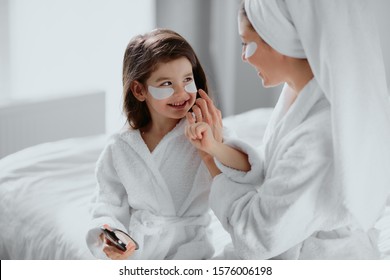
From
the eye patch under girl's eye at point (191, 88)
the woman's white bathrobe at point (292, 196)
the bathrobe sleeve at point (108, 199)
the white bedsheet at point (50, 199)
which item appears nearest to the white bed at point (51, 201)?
the white bedsheet at point (50, 199)

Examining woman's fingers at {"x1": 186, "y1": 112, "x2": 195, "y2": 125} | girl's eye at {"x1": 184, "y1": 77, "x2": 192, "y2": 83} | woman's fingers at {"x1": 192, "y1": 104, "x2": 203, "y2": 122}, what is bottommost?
woman's fingers at {"x1": 186, "y1": 112, "x2": 195, "y2": 125}

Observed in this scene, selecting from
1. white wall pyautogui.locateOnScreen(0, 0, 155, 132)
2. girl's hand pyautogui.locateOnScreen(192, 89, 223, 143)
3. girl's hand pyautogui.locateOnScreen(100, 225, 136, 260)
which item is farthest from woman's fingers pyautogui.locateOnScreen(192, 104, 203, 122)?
white wall pyautogui.locateOnScreen(0, 0, 155, 132)

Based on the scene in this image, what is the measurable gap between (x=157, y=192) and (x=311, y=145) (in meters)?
0.30

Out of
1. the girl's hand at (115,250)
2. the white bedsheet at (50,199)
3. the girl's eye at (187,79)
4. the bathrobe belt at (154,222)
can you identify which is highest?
the girl's eye at (187,79)

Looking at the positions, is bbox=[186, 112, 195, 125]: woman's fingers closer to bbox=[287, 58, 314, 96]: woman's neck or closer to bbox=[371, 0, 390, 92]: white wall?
bbox=[287, 58, 314, 96]: woman's neck

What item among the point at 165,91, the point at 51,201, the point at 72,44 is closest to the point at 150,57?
the point at 165,91

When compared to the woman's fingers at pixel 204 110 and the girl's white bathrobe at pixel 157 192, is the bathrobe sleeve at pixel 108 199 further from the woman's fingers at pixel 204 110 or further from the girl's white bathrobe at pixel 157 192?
→ the woman's fingers at pixel 204 110

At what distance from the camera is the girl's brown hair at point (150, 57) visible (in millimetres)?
1153

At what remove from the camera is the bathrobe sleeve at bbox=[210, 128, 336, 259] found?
3.41ft

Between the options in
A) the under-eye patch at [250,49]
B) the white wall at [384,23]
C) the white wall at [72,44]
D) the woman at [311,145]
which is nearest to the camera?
the woman at [311,145]

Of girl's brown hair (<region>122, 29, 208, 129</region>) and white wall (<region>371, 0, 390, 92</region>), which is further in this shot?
white wall (<region>371, 0, 390, 92</region>)
